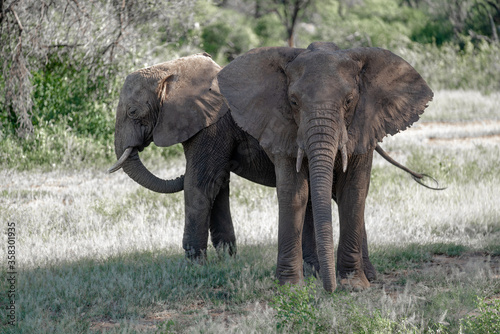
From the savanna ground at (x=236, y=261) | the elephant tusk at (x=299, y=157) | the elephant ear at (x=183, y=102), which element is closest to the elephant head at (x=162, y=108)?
the elephant ear at (x=183, y=102)

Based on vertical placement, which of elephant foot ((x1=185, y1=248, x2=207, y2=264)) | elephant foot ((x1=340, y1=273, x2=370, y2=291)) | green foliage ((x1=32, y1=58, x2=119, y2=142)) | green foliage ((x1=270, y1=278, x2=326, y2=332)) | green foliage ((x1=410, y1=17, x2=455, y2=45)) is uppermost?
green foliage ((x1=410, y1=17, x2=455, y2=45))

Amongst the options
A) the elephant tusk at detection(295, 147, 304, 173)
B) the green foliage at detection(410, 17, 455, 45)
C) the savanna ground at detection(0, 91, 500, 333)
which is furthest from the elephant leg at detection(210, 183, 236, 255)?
the green foliage at detection(410, 17, 455, 45)

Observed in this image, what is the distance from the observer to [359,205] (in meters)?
5.48

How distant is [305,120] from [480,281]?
7.19 feet

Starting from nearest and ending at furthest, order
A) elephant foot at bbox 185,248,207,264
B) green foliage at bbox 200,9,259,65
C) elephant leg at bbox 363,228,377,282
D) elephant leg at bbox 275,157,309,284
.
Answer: elephant leg at bbox 275,157,309,284
elephant leg at bbox 363,228,377,282
elephant foot at bbox 185,248,207,264
green foliage at bbox 200,9,259,65

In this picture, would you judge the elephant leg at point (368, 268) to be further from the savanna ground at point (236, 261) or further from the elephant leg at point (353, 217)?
the elephant leg at point (353, 217)

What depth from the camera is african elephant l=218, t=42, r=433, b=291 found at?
4797mm

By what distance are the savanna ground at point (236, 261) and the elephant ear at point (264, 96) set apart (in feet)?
3.93

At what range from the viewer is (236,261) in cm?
645

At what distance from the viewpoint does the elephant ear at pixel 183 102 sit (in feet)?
20.8

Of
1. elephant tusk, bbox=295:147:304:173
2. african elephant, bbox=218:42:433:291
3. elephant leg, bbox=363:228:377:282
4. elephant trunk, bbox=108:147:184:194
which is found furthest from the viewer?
elephant trunk, bbox=108:147:184:194

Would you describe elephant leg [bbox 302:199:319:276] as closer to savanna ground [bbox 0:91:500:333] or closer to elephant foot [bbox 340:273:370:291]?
savanna ground [bbox 0:91:500:333]

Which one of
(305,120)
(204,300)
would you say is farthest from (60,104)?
(305,120)

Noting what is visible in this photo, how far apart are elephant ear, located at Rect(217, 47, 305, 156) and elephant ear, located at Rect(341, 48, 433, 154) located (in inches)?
19.5
